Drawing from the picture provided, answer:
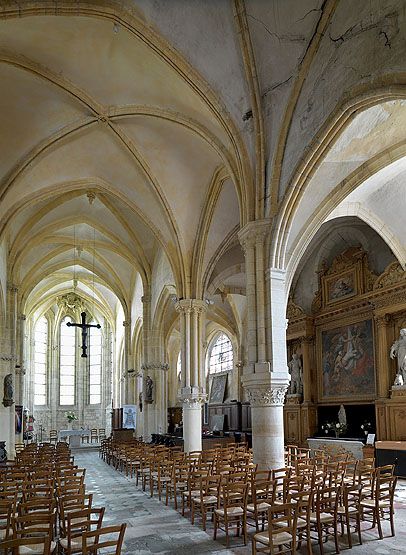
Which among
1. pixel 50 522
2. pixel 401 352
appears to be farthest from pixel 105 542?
pixel 401 352

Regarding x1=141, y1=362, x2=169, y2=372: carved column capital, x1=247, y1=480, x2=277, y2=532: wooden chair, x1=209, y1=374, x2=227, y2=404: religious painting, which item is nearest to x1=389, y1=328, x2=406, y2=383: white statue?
x1=247, y1=480, x2=277, y2=532: wooden chair

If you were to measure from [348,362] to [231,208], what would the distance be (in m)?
6.81

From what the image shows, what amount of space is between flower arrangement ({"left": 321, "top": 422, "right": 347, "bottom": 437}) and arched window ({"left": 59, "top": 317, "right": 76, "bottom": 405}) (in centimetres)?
2682

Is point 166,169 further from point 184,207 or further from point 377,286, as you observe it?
point 377,286

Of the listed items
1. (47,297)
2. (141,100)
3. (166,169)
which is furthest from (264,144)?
(47,297)

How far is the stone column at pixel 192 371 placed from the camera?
60.3 ft

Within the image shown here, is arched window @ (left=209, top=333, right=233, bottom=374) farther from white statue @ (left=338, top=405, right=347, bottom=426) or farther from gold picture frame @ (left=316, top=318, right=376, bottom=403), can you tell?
white statue @ (left=338, top=405, right=347, bottom=426)

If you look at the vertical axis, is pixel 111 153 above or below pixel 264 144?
above

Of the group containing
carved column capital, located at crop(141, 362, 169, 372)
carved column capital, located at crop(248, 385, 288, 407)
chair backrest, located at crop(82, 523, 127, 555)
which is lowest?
chair backrest, located at crop(82, 523, 127, 555)

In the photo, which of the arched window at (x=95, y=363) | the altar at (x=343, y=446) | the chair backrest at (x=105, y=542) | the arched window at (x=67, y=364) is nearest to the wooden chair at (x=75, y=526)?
the chair backrest at (x=105, y=542)

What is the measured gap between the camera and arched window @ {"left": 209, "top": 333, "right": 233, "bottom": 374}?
3350 cm

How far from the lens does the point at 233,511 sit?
879 cm

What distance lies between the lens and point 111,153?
17.9m

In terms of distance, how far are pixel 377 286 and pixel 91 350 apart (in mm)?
30138
